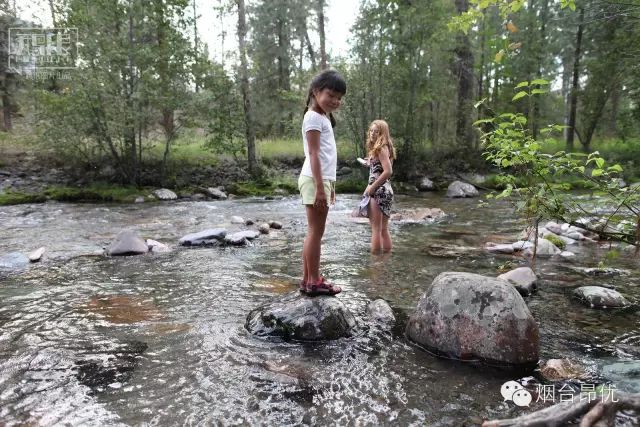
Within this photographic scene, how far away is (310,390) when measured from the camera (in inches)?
119

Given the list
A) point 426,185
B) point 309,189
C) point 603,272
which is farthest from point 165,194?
point 603,272

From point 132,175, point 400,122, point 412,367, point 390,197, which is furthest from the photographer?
point 400,122

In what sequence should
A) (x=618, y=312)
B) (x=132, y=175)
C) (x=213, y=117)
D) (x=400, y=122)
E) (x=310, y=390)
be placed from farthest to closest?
(x=400, y=122)
(x=213, y=117)
(x=132, y=175)
(x=618, y=312)
(x=310, y=390)

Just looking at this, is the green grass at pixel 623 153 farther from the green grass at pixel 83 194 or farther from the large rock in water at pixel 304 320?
the large rock in water at pixel 304 320

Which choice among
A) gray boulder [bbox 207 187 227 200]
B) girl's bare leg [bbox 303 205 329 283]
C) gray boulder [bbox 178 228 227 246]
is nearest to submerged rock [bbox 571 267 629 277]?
girl's bare leg [bbox 303 205 329 283]

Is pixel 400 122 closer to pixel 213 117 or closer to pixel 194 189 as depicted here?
pixel 213 117

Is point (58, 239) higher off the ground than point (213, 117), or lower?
lower

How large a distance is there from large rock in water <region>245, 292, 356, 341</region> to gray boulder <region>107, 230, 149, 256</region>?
401 centimetres

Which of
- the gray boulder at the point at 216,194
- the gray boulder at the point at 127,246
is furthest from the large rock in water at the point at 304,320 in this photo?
the gray boulder at the point at 216,194

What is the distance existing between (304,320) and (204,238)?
15.9 ft

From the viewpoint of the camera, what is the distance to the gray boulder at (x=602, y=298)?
15.1 feet

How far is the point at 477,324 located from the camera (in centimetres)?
354

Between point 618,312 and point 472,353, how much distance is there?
207cm

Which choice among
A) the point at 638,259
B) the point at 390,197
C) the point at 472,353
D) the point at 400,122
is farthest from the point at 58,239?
the point at 400,122
